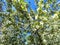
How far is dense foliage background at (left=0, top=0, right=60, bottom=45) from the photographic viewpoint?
739 cm

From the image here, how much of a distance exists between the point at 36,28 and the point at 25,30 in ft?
1.50

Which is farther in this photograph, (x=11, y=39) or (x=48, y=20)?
(x=11, y=39)

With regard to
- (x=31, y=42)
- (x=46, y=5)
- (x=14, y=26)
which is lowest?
(x=31, y=42)

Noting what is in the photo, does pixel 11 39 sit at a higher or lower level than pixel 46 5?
lower

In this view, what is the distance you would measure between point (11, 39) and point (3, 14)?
0.83m

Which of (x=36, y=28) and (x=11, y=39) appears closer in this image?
(x=36, y=28)

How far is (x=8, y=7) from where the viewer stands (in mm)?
7867

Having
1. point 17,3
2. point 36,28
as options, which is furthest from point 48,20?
point 17,3

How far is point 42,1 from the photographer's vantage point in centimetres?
768

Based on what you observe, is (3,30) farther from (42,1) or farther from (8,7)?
(42,1)

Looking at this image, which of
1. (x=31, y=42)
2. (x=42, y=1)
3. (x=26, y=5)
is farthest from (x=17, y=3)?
(x=31, y=42)

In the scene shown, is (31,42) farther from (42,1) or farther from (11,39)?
(42,1)

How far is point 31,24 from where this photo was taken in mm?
7383

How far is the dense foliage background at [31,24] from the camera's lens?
7.39 m
